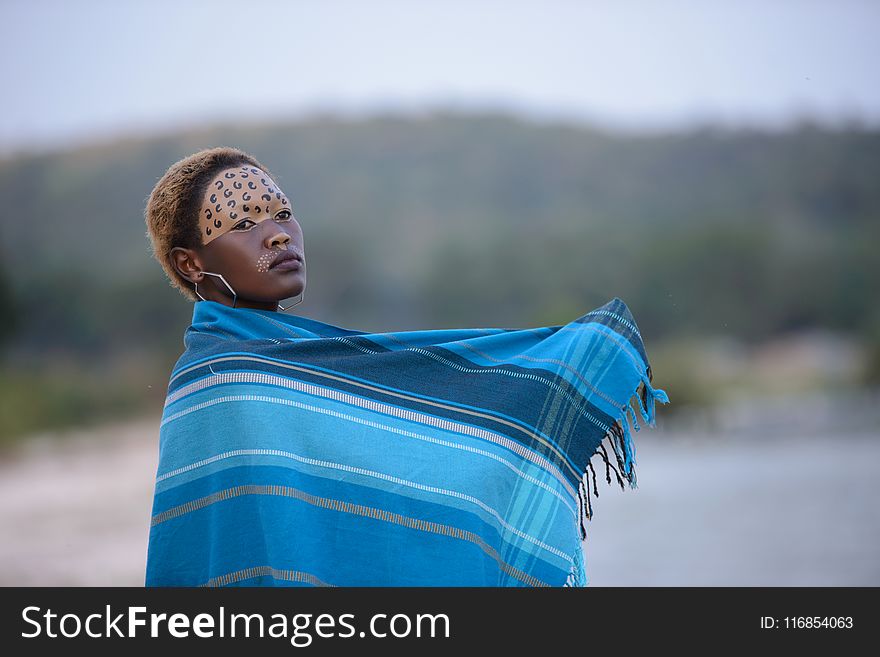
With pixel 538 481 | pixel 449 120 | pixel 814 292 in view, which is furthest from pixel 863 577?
pixel 449 120

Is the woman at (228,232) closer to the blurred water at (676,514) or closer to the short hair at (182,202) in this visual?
the short hair at (182,202)

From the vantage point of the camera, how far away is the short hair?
2900 millimetres

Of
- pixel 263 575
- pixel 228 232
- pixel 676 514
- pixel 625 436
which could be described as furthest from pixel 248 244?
pixel 676 514

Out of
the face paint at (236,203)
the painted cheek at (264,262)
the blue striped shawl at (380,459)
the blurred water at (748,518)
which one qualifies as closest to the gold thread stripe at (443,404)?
the blue striped shawl at (380,459)

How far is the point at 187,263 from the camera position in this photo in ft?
9.58

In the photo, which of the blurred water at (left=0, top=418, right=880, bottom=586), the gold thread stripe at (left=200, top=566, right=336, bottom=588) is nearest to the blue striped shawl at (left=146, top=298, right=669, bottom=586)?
the gold thread stripe at (left=200, top=566, right=336, bottom=588)

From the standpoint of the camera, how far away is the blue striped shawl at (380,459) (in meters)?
2.56

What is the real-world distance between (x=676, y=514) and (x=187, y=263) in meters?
12.5

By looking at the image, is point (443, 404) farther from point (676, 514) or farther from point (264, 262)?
point (676, 514)

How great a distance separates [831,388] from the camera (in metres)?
26.0

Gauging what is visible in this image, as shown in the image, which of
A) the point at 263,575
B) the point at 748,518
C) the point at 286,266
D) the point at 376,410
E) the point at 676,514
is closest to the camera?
the point at 263,575

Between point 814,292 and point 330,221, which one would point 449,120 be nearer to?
point 330,221

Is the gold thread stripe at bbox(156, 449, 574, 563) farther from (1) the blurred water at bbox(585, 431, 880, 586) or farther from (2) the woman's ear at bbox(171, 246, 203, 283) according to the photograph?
(1) the blurred water at bbox(585, 431, 880, 586)

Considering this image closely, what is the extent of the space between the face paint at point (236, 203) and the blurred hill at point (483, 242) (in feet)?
65.2
